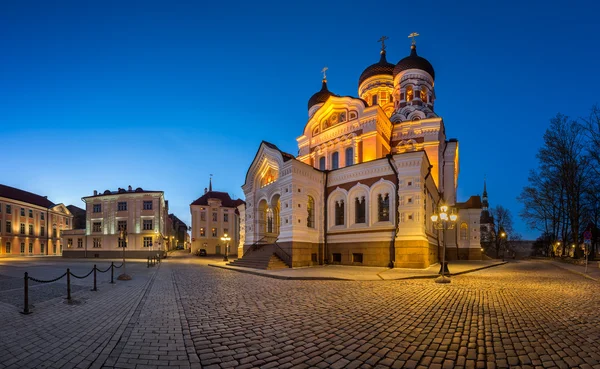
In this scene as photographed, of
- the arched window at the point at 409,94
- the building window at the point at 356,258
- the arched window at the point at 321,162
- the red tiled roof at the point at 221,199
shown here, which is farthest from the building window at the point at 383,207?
the red tiled roof at the point at 221,199

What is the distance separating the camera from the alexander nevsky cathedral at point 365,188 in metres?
20.2

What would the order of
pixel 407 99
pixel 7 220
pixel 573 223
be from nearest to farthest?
pixel 573 223 → pixel 407 99 → pixel 7 220

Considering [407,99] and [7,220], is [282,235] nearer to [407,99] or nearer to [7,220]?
[407,99]

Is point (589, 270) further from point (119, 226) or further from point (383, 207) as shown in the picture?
point (119, 226)

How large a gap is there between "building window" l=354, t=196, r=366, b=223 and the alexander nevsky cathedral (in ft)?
0.24

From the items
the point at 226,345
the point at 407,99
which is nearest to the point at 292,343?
the point at 226,345

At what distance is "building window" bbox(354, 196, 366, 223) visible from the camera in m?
22.6

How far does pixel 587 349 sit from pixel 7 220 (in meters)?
68.8

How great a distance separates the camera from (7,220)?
50.1 meters

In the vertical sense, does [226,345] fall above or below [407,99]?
below

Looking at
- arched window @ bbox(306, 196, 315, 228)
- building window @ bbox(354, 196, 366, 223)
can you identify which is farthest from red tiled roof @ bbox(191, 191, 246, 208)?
building window @ bbox(354, 196, 366, 223)

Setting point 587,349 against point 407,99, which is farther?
point 407,99

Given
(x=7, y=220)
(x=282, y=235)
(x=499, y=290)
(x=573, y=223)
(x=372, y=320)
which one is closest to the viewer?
(x=372, y=320)

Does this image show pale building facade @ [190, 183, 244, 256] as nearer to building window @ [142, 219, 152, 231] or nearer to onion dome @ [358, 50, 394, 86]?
building window @ [142, 219, 152, 231]
